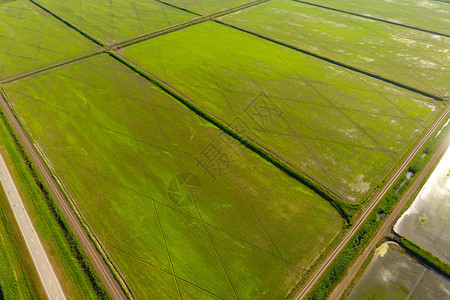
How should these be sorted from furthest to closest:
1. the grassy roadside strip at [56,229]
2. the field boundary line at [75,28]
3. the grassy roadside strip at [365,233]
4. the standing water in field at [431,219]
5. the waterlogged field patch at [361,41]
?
1. the field boundary line at [75,28]
2. the waterlogged field patch at [361,41]
3. the standing water in field at [431,219]
4. the grassy roadside strip at [56,229]
5. the grassy roadside strip at [365,233]

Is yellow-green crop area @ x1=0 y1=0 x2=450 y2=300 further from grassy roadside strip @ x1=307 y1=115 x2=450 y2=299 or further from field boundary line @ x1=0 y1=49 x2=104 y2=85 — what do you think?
grassy roadside strip @ x1=307 y1=115 x2=450 y2=299

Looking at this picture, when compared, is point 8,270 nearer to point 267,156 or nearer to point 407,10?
point 267,156

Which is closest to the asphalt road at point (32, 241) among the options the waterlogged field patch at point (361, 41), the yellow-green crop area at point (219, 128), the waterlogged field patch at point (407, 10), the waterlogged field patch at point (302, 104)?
the yellow-green crop area at point (219, 128)

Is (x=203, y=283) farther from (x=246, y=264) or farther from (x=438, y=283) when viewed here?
(x=438, y=283)

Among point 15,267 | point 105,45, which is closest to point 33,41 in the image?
point 105,45

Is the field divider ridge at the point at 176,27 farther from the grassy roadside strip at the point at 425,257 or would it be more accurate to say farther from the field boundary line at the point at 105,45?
the grassy roadside strip at the point at 425,257

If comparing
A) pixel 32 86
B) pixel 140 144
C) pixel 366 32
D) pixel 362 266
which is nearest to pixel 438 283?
pixel 362 266
